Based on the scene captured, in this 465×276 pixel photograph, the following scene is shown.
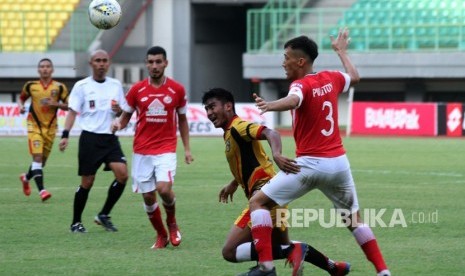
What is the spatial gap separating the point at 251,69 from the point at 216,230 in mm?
27069

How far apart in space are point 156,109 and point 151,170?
2.13 feet

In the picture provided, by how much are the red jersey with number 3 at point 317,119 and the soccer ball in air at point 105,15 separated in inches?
186

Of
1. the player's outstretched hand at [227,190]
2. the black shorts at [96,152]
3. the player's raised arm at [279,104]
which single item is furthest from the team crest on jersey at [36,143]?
the player's raised arm at [279,104]

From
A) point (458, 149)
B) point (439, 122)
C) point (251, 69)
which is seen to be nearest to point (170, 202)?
point (458, 149)

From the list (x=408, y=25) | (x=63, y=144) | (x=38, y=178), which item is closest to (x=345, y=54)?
(x=63, y=144)

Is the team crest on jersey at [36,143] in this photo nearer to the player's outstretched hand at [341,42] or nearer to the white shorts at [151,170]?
the white shorts at [151,170]

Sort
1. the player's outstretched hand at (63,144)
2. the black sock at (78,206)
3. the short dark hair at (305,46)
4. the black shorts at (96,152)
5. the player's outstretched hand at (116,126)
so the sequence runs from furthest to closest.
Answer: the player's outstretched hand at (63,144)
the black shorts at (96,152)
the black sock at (78,206)
the player's outstretched hand at (116,126)
the short dark hair at (305,46)

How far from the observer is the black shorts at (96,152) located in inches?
497

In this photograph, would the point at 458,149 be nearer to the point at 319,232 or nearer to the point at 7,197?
the point at 7,197

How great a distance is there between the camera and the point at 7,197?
16641 mm

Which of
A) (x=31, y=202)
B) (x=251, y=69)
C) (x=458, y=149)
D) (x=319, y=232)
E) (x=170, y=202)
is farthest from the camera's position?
(x=251, y=69)

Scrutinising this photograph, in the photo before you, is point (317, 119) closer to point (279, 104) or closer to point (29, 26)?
point (279, 104)

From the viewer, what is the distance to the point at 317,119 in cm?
848

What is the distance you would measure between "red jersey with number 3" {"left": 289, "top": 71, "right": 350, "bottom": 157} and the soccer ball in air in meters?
4.72
